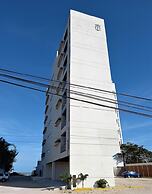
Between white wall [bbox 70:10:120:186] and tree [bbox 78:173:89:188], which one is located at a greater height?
white wall [bbox 70:10:120:186]

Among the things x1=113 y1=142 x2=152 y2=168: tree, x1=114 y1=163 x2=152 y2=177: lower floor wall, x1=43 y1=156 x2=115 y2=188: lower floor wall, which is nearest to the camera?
x1=43 y1=156 x2=115 y2=188: lower floor wall

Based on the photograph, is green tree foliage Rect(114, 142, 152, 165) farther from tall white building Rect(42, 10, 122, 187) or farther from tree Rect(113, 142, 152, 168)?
tall white building Rect(42, 10, 122, 187)

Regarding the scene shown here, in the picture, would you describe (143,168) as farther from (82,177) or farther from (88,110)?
(82,177)

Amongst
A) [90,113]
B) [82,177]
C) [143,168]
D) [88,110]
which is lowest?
[82,177]

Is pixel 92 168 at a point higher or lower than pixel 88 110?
lower

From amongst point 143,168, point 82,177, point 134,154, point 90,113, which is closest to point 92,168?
point 82,177

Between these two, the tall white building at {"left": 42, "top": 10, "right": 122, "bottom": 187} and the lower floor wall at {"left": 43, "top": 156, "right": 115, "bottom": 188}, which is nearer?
the lower floor wall at {"left": 43, "top": 156, "right": 115, "bottom": 188}

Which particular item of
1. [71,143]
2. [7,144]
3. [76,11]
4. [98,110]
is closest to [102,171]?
[71,143]

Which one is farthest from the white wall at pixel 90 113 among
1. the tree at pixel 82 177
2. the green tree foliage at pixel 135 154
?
the green tree foliage at pixel 135 154

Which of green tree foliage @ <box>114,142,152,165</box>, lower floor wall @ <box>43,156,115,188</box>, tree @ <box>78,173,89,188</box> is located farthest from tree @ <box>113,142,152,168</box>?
tree @ <box>78,173,89,188</box>

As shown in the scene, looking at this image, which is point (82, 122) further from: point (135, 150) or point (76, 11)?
point (135, 150)

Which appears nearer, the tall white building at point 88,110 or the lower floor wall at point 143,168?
the tall white building at point 88,110

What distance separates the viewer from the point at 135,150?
5481cm

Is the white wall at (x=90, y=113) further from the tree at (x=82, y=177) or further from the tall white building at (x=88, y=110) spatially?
the tree at (x=82, y=177)
